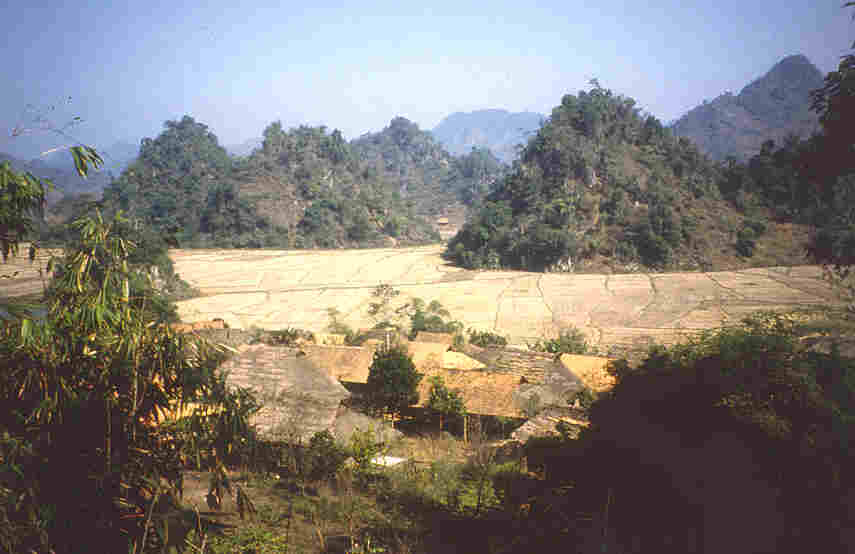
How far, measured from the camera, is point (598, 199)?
44750mm

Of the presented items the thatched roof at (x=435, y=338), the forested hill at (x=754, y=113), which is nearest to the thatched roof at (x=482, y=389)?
the thatched roof at (x=435, y=338)

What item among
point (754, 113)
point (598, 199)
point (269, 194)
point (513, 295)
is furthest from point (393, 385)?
point (754, 113)

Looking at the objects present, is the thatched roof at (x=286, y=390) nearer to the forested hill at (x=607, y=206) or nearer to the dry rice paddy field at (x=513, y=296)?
the dry rice paddy field at (x=513, y=296)

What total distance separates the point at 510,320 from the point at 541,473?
20.0 metres

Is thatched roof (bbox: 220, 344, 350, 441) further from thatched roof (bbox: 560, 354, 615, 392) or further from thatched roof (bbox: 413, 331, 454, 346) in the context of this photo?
thatched roof (bbox: 413, 331, 454, 346)

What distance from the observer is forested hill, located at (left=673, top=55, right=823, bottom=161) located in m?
102

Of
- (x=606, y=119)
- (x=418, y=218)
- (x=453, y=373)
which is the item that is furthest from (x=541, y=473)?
(x=418, y=218)

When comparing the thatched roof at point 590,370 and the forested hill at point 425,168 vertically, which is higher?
the forested hill at point 425,168

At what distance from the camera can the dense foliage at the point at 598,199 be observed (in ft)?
132

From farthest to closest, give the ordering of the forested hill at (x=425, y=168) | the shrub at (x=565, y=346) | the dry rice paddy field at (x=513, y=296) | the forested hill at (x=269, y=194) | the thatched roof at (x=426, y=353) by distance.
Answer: the forested hill at (x=425, y=168), the forested hill at (x=269, y=194), the dry rice paddy field at (x=513, y=296), the shrub at (x=565, y=346), the thatched roof at (x=426, y=353)

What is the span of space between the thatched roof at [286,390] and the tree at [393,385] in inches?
56.2

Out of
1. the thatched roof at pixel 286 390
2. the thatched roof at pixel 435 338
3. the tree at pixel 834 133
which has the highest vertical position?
the tree at pixel 834 133

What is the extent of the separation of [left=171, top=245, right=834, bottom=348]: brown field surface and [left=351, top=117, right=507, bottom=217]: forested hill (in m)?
38.8

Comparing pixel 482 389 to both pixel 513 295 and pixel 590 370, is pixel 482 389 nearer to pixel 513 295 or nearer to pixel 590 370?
pixel 590 370
